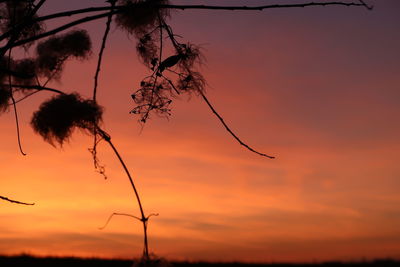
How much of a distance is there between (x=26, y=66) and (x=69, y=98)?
19.7 inches

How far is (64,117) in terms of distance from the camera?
1.82m

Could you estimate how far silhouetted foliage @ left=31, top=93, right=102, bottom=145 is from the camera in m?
1.76

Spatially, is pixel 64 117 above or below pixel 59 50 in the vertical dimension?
below

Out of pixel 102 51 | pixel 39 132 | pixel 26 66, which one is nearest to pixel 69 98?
pixel 102 51

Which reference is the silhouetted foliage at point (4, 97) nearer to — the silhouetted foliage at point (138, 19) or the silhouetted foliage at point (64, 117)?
the silhouetted foliage at point (64, 117)

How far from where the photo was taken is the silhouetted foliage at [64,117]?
5.79 ft

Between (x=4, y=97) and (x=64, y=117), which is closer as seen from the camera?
(x=64, y=117)

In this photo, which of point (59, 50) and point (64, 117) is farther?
point (59, 50)

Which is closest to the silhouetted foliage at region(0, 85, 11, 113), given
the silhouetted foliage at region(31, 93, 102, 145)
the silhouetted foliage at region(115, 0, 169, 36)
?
the silhouetted foliage at region(31, 93, 102, 145)

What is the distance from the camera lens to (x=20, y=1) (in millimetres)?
1812

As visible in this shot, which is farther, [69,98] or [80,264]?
[80,264]

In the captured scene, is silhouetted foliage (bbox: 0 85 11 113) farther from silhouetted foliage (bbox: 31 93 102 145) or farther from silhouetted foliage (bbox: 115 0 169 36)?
silhouetted foliage (bbox: 115 0 169 36)

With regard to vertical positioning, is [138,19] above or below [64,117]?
above

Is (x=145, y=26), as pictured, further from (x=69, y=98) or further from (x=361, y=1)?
(x=361, y=1)
